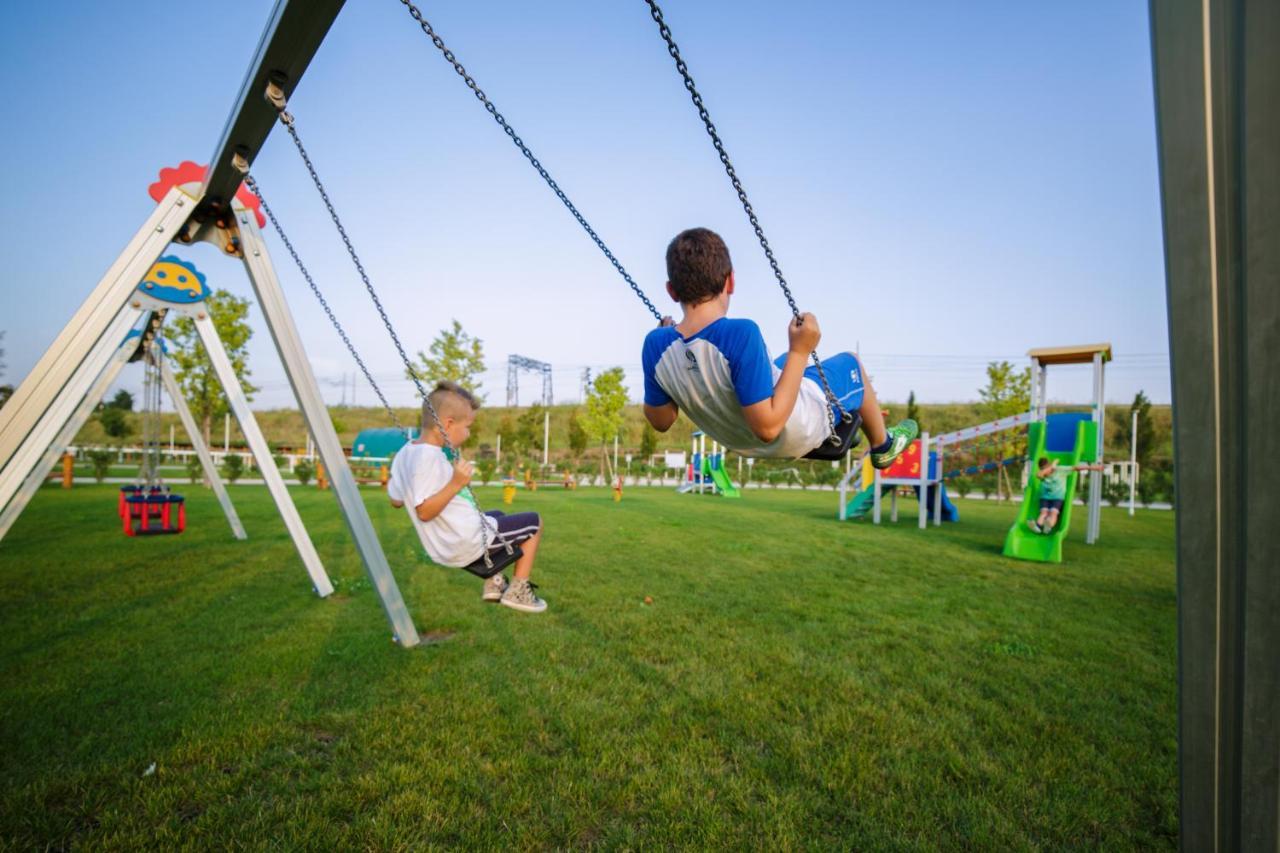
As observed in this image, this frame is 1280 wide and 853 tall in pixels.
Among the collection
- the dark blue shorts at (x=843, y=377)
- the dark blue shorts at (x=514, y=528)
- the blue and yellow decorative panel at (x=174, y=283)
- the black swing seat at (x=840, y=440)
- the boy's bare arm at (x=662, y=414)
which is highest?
the blue and yellow decorative panel at (x=174, y=283)

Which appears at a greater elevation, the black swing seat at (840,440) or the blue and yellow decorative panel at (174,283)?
the blue and yellow decorative panel at (174,283)

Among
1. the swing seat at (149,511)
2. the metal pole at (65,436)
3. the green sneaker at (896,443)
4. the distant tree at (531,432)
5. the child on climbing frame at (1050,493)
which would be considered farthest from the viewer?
the distant tree at (531,432)

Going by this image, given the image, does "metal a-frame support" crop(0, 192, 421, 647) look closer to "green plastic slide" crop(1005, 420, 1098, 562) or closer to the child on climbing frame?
"green plastic slide" crop(1005, 420, 1098, 562)

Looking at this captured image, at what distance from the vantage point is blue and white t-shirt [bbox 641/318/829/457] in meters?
2.71

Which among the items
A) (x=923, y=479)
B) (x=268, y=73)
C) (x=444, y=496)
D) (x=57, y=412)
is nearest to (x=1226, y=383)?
(x=444, y=496)

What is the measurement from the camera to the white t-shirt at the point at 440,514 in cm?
388

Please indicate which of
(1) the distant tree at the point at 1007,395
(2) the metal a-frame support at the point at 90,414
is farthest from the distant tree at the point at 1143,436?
(2) the metal a-frame support at the point at 90,414

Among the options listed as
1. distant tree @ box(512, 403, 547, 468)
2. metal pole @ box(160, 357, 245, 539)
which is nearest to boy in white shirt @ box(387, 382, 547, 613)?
metal pole @ box(160, 357, 245, 539)

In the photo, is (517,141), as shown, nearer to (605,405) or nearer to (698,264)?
(698,264)

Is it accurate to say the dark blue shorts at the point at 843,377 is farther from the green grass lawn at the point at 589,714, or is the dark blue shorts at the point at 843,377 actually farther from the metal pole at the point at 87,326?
the metal pole at the point at 87,326

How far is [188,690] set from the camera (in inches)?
158

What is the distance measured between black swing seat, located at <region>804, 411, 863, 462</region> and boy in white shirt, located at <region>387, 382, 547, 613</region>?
1781 millimetres

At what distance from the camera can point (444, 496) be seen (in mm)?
3816

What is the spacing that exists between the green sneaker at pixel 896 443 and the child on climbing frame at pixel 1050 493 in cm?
753
